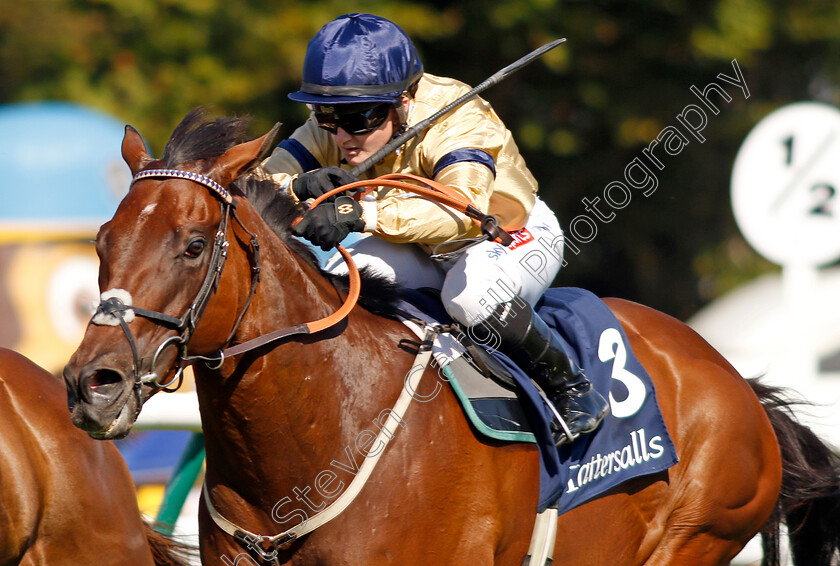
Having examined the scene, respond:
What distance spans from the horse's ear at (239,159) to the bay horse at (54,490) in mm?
1425

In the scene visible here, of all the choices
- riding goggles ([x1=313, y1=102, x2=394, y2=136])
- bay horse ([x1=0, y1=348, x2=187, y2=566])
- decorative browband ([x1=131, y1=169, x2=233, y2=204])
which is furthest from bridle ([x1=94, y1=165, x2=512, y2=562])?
bay horse ([x1=0, y1=348, x2=187, y2=566])

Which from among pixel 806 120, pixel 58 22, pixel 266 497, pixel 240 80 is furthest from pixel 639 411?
pixel 58 22

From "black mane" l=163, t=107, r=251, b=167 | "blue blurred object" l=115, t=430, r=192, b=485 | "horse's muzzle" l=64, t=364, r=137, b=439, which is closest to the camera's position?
"horse's muzzle" l=64, t=364, r=137, b=439

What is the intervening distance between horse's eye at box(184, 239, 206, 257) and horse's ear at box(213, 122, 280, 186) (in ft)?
0.70

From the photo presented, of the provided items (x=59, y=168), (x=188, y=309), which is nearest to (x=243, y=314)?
(x=188, y=309)

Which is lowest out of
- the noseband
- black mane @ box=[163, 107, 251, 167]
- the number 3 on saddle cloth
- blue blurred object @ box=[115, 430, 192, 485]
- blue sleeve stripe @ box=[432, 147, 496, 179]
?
blue blurred object @ box=[115, 430, 192, 485]

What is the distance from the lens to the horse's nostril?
2.53 meters

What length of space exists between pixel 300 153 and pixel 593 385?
1316 mm

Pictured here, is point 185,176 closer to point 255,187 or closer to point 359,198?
point 255,187

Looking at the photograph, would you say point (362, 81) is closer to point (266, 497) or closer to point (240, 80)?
point (266, 497)

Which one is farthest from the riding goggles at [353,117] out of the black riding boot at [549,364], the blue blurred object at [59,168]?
the blue blurred object at [59,168]

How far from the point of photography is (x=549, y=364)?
11.5 ft

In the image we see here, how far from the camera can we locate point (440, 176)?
328 centimetres

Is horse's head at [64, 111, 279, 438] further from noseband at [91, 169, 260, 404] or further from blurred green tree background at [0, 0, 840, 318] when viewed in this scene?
blurred green tree background at [0, 0, 840, 318]
